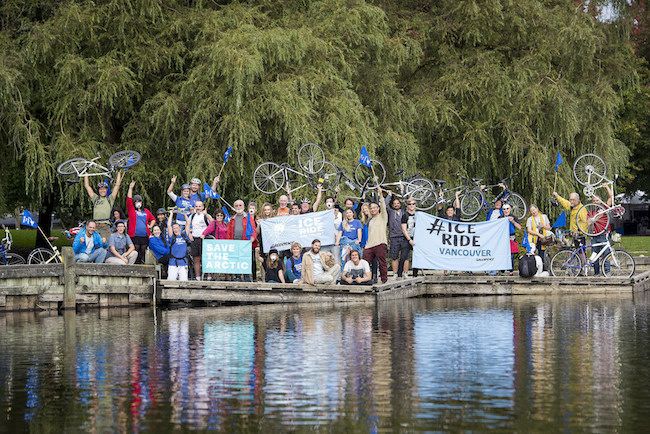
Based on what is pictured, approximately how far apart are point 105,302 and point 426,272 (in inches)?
344

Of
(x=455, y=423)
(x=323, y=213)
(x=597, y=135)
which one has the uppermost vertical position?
(x=597, y=135)

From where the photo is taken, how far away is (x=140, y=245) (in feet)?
98.4

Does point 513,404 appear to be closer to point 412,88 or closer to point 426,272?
point 426,272

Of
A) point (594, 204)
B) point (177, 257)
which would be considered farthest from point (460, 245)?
point (177, 257)

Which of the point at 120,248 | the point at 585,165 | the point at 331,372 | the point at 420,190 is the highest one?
the point at 585,165

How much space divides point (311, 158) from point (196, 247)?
14.3ft

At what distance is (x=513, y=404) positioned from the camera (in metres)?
14.5

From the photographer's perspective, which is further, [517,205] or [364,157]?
[517,205]

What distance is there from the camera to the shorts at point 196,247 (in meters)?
29.6

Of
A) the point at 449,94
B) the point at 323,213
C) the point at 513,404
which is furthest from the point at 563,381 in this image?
the point at 449,94

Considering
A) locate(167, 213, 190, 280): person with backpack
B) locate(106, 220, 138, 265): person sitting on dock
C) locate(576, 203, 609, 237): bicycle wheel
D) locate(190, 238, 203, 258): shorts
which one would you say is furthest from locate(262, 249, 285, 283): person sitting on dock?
locate(576, 203, 609, 237): bicycle wheel

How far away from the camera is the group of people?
1143 inches

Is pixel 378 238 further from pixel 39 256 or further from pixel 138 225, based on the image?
pixel 39 256

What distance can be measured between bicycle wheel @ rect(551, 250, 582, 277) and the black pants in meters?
9.18
